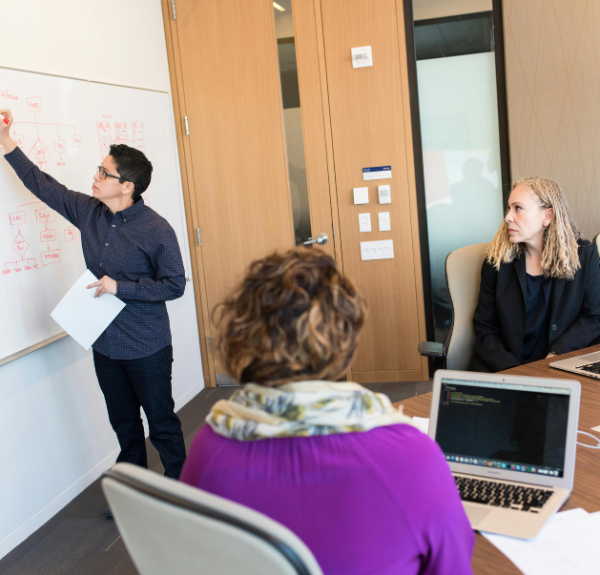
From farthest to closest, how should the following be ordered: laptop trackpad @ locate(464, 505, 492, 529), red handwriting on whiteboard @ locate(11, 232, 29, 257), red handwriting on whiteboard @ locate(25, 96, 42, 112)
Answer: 1. red handwriting on whiteboard @ locate(25, 96, 42, 112)
2. red handwriting on whiteboard @ locate(11, 232, 29, 257)
3. laptop trackpad @ locate(464, 505, 492, 529)

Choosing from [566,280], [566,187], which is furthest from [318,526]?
[566,187]

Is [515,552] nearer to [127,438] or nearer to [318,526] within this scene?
[318,526]

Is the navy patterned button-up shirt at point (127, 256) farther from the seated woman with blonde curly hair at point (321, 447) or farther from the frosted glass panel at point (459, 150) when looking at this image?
the frosted glass panel at point (459, 150)

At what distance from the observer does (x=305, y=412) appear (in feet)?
2.62

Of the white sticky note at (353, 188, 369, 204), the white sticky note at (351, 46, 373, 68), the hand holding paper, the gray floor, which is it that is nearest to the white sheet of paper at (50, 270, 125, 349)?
the hand holding paper

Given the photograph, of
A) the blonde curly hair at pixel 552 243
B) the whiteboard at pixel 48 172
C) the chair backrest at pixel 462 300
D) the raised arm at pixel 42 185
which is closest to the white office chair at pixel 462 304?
the chair backrest at pixel 462 300

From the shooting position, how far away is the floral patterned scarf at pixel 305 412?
2.62 feet

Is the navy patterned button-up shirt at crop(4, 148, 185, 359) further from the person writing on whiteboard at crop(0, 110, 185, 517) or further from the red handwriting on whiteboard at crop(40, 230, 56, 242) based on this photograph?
the red handwriting on whiteboard at crop(40, 230, 56, 242)

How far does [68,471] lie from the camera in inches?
107

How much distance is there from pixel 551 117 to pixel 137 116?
2489mm

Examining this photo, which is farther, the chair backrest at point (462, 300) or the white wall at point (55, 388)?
the chair backrest at point (462, 300)

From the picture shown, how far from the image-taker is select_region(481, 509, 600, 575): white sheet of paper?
0.98 metres

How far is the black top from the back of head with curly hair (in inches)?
67.9

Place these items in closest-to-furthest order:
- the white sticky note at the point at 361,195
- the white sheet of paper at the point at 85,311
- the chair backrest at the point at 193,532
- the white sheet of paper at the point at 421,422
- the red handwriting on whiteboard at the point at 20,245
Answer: the chair backrest at the point at 193,532
the white sheet of paper at the point at 421,422
the white sheet of paper at the point at 85,311
the red handwriting on whiteboard at the point at 20,245
the white sticky note at the point at 361,195
